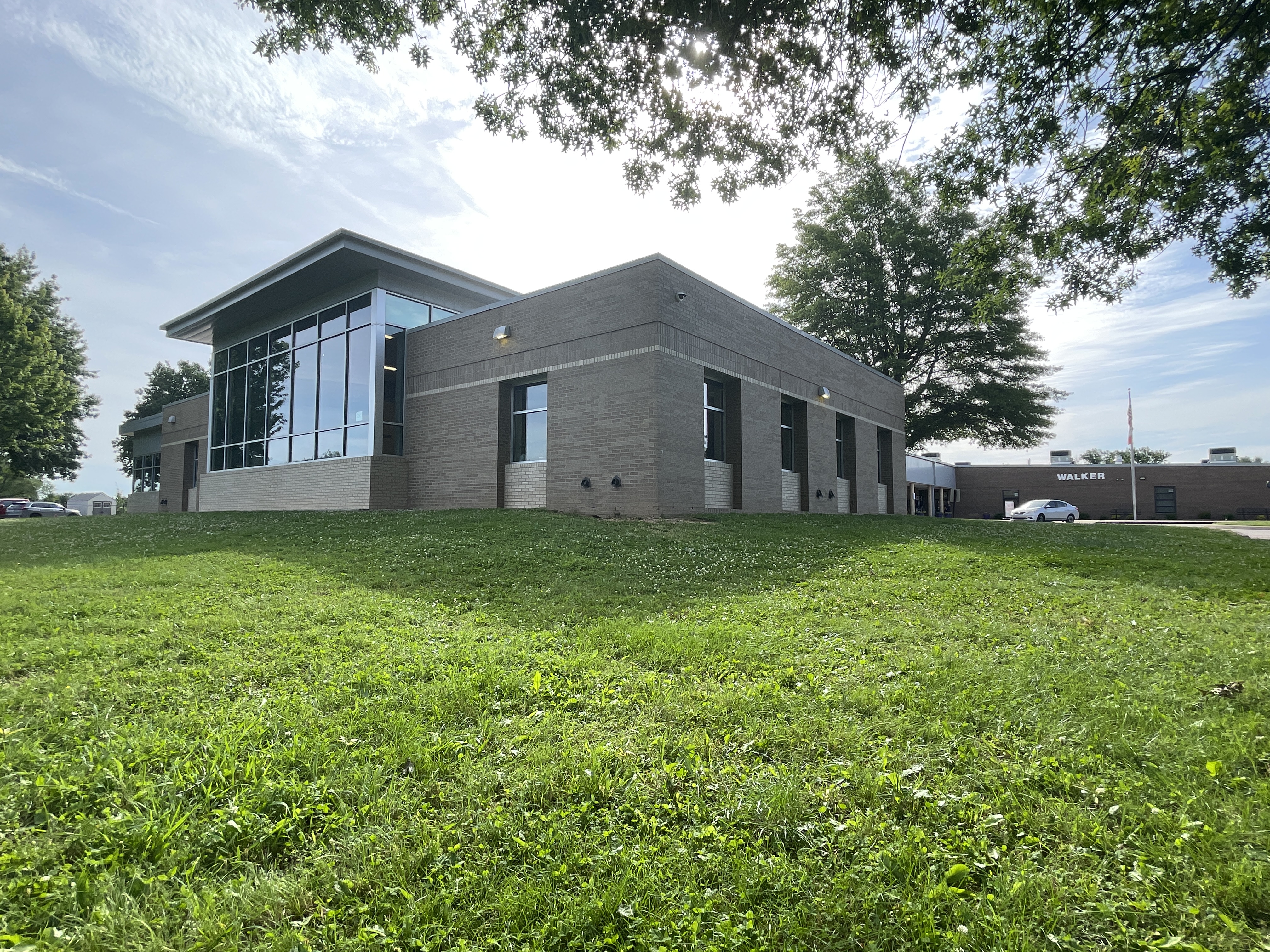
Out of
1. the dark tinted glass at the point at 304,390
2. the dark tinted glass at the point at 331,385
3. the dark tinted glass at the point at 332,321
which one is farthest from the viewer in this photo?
the dark tinted glass at the point at 304,390

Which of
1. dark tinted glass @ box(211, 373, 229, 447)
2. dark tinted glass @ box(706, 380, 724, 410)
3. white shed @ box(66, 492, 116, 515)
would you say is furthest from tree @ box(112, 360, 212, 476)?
dark tinted glass @ box(706, 380, 724, 410)

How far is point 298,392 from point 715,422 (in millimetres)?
14803

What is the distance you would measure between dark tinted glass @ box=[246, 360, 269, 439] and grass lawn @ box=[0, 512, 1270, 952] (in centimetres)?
1908

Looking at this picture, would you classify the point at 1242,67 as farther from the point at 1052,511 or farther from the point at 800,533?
the point at 1052,511

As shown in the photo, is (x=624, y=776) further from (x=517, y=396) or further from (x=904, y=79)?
(x=517, y=396)

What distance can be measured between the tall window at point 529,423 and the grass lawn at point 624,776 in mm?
10640

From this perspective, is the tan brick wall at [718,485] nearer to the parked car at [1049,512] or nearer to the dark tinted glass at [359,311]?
the dark tinted glass at [359,311]

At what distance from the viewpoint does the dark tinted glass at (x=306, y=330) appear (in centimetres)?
2227

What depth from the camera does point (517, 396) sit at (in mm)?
18328

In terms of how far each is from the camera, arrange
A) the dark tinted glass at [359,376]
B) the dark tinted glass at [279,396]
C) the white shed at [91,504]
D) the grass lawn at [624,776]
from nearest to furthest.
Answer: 1. the grass lawn at [624,776]
2. the dark tinted glass at [359,376]
3. the dark tinted glass at [279,396]
4. the white shed at [91,504]

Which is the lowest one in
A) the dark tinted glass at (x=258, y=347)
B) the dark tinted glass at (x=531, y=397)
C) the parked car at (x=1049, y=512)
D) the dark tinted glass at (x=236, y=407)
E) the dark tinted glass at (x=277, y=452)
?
the parked car at (x=1049, y=512)

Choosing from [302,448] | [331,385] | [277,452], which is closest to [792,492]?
[331,385]

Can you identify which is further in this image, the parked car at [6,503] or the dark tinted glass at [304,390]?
the parked car at [6,503]

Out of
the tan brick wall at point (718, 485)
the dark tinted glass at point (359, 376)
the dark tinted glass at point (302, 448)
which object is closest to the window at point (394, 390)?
the dark tinted glass at point (359, 376)
